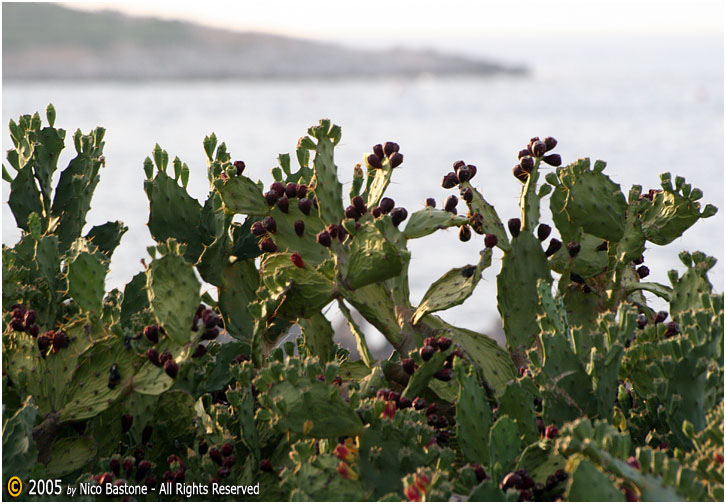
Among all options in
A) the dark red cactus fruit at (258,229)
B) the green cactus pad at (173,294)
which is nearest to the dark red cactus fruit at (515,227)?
the dark red cactus fruit at (258,229)

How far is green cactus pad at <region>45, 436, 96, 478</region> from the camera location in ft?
8.92

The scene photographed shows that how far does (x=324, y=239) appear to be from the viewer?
2.79 meters

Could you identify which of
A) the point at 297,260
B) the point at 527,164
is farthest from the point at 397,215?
the point at 527,164

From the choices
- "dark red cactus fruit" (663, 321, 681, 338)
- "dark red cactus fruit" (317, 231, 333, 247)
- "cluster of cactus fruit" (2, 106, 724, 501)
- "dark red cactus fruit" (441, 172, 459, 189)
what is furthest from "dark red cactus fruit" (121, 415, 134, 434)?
"dark red cactus fruit" (663, 321, 681, 338)

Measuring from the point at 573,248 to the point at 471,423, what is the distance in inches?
35.9

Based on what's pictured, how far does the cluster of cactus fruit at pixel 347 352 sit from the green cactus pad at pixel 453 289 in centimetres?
1

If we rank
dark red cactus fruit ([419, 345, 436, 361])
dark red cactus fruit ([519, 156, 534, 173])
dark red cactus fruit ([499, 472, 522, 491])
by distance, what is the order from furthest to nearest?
dark red cactus fruit ([519, 156, 534, 173]) → dark red cactus fruit ([419, 345, 436, 361]) → dark red cactus fruit ([499, 472, 522, 491])

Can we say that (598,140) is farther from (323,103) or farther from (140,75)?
(140,75)

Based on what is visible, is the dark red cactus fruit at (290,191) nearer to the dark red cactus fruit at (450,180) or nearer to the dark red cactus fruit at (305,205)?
the dark red cactus fruit at (305,205)

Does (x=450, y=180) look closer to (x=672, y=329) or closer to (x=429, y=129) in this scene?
(x=672, y=329)

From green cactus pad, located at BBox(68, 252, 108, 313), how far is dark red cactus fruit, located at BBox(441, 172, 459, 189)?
3.67 ft

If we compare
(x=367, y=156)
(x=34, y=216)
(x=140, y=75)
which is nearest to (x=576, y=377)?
(x=367, y=156)

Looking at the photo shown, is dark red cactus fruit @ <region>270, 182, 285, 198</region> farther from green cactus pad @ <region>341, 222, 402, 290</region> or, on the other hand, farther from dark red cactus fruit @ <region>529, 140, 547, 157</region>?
dark red cactus fruit @ <region>529, 140, 547, 157</region>

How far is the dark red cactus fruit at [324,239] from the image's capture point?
279 cm
